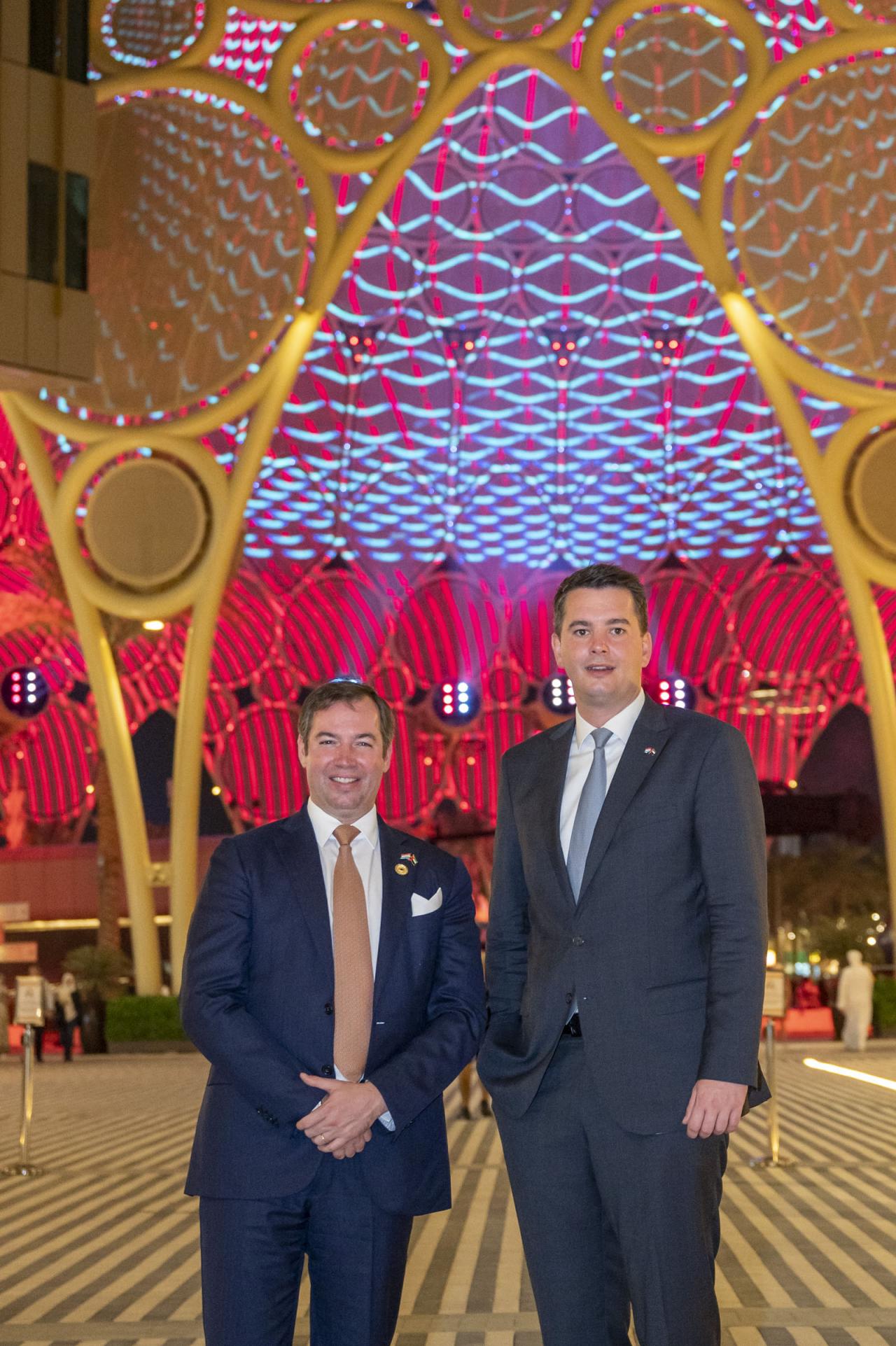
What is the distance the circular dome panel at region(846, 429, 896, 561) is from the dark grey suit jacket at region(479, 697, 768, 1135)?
19665 mm

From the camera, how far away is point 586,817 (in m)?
4.29

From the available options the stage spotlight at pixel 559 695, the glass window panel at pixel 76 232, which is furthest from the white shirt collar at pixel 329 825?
the stage spotlight at pixel 559 695

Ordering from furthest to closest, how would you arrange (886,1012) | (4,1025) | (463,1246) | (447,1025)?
(4,1025)
(886,1012)
(463,1246)
(447,1025)

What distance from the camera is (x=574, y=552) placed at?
47.6 metres

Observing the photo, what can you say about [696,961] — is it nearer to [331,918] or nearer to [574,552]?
[331,918]

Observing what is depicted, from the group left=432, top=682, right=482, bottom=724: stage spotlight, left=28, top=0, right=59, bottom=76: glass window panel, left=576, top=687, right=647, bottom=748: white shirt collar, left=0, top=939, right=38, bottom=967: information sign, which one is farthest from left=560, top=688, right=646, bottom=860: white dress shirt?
left=0, top=939, right=38, bottom=967: information sign

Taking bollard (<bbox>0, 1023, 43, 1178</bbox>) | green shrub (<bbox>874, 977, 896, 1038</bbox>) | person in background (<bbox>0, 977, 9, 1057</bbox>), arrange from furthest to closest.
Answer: person in background (<bbox>0, 977, 9, 1057</bbox>)
green shrub (<bbox>874, 977, 896, 1038</bbox>)
bollard (<bbox>0, 1023, 43, 1178</bbox>)

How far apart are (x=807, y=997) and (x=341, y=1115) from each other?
28100 mm

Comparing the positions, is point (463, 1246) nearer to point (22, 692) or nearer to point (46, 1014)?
point (46, 1014)

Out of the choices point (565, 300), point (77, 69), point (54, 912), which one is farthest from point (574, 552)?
point (77, 69)

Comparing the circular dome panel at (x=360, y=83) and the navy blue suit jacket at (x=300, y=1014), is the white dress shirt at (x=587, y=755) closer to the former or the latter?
the navy blue suit jacket at (x=300, y=1014)

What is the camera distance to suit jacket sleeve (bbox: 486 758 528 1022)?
4402mm

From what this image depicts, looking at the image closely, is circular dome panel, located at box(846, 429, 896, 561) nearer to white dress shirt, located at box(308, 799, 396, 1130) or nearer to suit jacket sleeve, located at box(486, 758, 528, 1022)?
suit jacket sleeve, located at box(486, 758, 528, 1022)

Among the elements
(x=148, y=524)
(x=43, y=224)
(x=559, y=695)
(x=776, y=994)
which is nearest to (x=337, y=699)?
(x=776, y=994)
